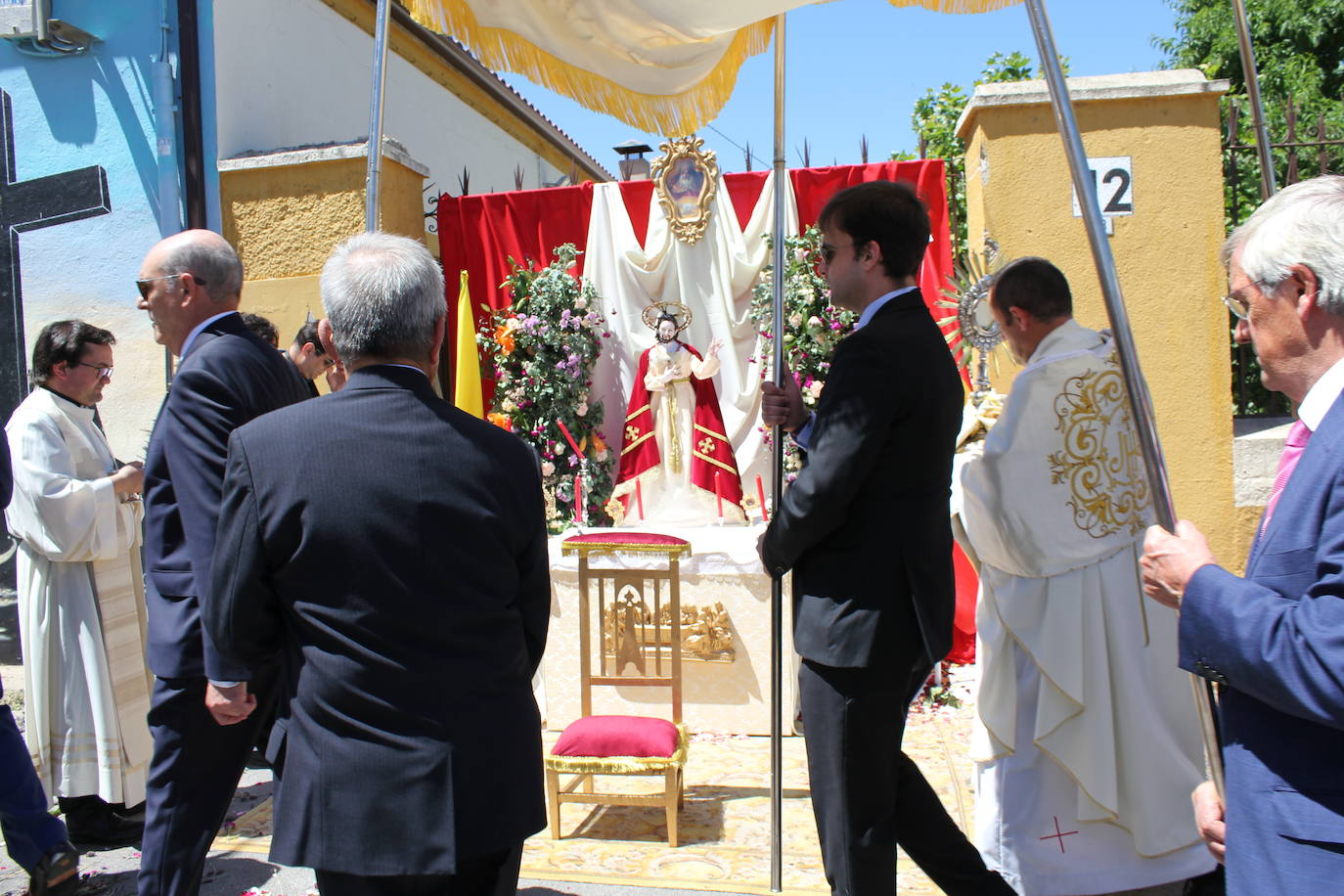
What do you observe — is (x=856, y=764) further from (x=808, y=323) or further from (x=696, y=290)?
(x=696, y=290)

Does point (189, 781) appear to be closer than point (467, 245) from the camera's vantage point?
Yes

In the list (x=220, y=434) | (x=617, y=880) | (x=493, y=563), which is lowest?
(x=617, y=880)

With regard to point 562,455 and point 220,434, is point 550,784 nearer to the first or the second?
point 220,434

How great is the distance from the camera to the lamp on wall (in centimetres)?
577

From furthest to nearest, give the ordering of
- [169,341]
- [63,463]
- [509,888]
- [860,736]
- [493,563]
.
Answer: [63,463], [169,341], [860,736], [509,888], [493,563]

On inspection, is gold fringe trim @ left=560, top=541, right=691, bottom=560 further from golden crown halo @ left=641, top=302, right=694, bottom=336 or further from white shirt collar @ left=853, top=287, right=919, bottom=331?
golden crown halo @ left=641, top=302, right=694, bottom=336

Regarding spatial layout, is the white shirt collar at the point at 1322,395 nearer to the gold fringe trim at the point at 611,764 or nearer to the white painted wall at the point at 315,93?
A: the gold fringe trim at the point at 611,764

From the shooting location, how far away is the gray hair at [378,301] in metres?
1.70

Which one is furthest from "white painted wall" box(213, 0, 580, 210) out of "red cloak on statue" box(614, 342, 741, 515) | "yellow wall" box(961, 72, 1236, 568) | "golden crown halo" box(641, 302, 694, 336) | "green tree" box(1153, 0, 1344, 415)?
"green tree" box(1153, 0, 1344, 415)

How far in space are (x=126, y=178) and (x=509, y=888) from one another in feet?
18.6

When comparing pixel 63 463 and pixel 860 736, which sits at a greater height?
pixel 63 463

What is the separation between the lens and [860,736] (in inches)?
88.1

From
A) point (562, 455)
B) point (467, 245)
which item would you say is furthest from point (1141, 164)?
point (467, 245)

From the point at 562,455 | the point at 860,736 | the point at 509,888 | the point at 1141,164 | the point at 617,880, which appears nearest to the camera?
the point at 509,888
